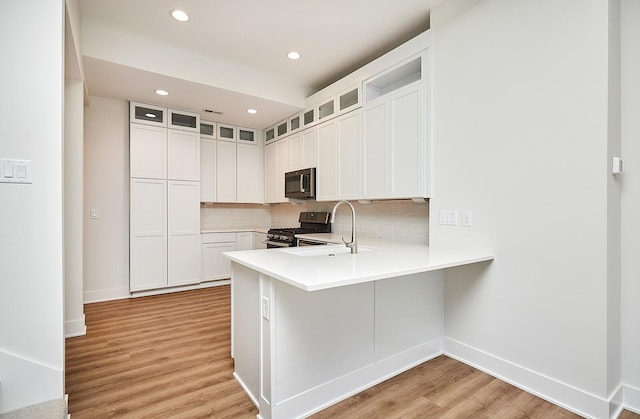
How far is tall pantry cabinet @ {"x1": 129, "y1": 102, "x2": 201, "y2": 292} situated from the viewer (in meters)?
4.01

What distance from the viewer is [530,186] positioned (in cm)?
198

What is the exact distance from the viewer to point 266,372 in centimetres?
167

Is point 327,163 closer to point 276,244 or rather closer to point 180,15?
point 276,244

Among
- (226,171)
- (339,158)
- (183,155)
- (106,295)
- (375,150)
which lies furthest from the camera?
(226,171)

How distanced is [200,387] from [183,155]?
10.6 ft

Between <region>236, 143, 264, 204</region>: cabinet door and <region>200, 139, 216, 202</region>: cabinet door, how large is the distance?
39cm

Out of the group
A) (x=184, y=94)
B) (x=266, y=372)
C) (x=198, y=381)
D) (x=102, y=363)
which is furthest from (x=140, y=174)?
(x=266, y=372)

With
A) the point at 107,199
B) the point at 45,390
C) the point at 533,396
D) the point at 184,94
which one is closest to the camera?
the point at 45,390

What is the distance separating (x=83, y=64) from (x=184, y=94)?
0.97 metres

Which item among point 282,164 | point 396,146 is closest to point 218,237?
point 282,164

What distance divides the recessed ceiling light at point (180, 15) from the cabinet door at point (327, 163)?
5.75ft

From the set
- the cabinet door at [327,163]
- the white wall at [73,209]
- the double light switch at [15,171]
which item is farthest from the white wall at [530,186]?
the white wall at [73,209]

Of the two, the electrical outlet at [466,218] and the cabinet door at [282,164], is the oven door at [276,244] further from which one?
the electrical outlet at [466,218]

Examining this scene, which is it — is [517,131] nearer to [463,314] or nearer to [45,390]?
[463,314]
